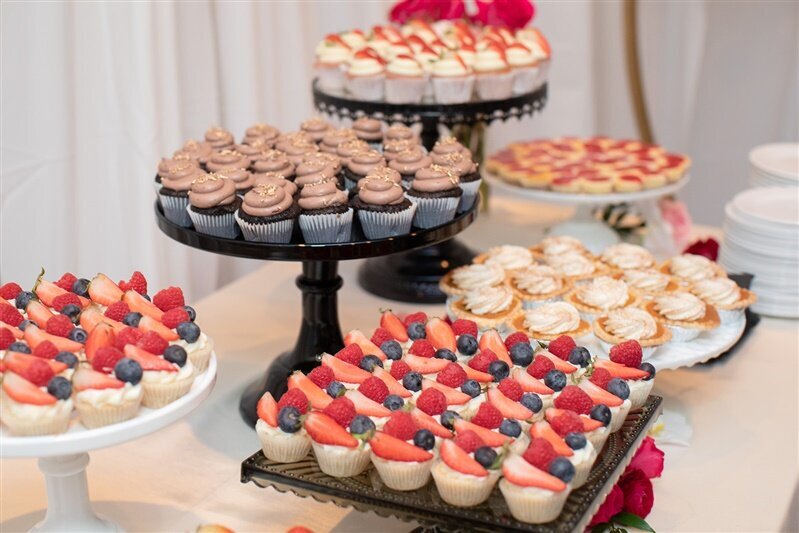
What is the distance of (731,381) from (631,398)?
0.67 m

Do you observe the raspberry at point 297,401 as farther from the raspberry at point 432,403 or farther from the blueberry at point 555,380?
the blueberry at point 555,380

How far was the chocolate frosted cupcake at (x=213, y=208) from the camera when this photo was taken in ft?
5.24

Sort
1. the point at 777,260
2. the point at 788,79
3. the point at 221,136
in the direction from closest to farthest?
1. the point at 221,136
2. the point at 777,260
3. the point at 788,79

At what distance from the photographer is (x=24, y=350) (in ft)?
4.17

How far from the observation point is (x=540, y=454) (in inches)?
46.9

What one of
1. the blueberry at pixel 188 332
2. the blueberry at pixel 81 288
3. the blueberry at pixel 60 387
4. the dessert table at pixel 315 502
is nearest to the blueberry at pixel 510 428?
the dessert table at pixel 315 502

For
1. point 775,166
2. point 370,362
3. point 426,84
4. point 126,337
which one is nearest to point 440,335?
point 370,362

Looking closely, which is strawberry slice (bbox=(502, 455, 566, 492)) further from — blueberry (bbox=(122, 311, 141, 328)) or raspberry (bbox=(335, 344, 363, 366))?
blueberry (bbox=(122, 311, 141, 328))

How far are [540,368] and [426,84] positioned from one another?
1004 millimetres

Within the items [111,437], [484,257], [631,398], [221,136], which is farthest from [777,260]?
[111,437]

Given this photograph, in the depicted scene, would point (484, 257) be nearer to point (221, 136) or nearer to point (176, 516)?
point (221, 136)

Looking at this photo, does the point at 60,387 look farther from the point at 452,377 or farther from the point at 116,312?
the point at 452,377

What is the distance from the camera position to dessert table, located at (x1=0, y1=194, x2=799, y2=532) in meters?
1.53

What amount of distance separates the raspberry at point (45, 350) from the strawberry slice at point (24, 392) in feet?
0.22
